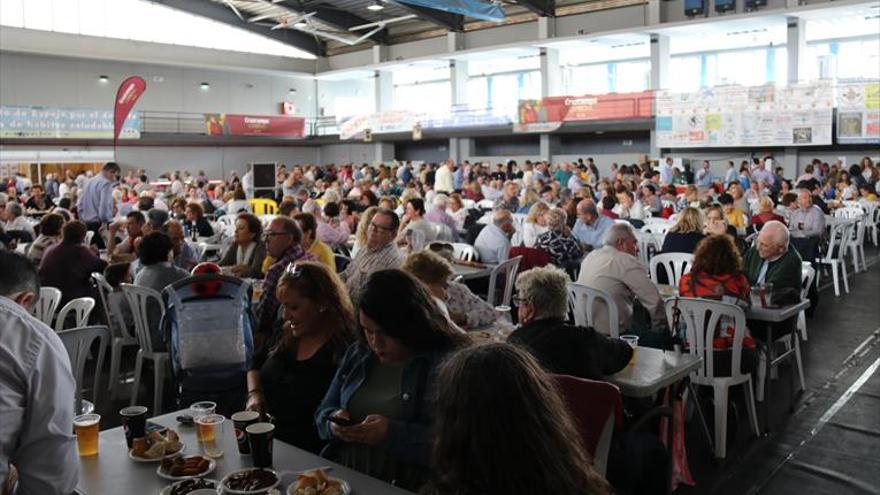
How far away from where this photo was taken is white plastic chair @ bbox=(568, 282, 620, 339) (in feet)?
13.1

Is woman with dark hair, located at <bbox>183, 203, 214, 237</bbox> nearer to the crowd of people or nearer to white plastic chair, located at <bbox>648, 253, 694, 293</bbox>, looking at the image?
the crowd of people

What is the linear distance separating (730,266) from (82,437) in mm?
3233

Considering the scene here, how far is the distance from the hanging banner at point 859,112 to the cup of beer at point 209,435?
1382 cm

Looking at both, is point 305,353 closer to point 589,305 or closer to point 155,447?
point 155,447

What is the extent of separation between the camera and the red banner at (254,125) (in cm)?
2092

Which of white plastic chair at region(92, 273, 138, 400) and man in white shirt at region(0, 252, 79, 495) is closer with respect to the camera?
man in white shirt at region(0, 252, 79, 495)

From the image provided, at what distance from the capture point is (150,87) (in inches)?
867

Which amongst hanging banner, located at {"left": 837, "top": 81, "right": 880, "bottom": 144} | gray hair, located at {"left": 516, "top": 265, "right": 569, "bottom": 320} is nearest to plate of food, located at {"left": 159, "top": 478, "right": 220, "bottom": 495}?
gray hair, located at {"left": 516, "top": 265, "right": 569, "bottom": 320}

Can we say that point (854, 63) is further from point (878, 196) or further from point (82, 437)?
point (82, 437)

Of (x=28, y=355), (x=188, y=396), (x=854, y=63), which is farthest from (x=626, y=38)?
(x=28, y=355)

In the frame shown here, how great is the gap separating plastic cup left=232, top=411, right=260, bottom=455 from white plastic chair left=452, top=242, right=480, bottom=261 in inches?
177

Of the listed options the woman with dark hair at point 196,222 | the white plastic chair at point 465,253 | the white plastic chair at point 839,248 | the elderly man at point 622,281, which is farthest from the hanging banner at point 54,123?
the elderly man at point 622,281

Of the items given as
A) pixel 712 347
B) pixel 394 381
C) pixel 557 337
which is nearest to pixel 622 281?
pixel 712 347

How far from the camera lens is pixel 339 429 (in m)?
2.03
